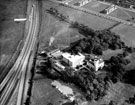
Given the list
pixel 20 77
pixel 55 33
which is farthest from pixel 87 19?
pixel 20 77

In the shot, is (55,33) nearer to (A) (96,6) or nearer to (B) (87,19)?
(B) (87,19)

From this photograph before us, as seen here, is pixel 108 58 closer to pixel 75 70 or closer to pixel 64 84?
pixel 75 70

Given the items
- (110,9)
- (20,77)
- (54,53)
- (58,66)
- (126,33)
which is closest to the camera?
(20,77)

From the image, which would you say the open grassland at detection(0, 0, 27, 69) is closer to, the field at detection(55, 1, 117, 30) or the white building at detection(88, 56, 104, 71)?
the field at detection(55, 1, 117, 30)

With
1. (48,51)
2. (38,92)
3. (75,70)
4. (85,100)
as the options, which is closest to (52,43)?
(48,51)

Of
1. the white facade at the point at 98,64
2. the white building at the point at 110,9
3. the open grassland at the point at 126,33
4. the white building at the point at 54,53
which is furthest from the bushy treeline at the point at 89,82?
the white building at the point at 110,9

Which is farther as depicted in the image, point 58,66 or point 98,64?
point 58,66
